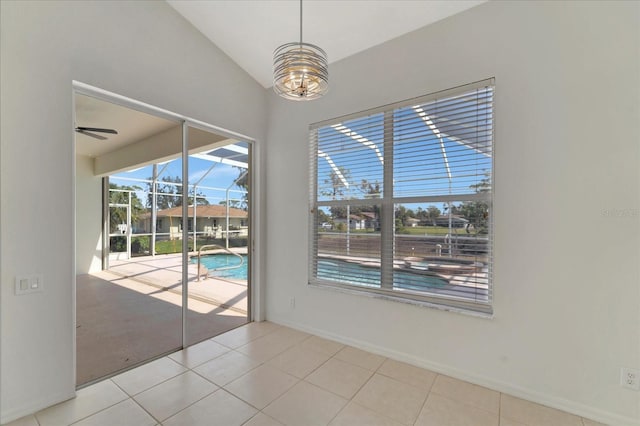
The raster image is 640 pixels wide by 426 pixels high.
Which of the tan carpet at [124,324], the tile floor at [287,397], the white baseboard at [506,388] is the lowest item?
the tile floor at [287,397]

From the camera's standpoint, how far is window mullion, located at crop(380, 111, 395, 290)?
283cm

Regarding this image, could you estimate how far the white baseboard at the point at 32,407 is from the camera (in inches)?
72.7

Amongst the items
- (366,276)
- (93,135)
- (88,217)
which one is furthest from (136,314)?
(366,276)

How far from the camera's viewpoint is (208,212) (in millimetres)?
3240

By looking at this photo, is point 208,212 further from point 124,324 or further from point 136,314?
point 124,324

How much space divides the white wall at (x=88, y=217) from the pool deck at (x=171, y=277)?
0.18 metres

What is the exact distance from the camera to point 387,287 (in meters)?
2.85

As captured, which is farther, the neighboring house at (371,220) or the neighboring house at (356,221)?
the neighboring house at (356,221)

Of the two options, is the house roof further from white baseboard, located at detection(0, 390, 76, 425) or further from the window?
white baseboard, located at detection(0, 390, 76, 425)

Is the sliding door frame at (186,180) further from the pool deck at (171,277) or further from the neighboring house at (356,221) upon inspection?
the neighboring house at (356,221)

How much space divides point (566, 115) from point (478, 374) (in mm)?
2113

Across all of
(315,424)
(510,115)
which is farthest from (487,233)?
(315,424)

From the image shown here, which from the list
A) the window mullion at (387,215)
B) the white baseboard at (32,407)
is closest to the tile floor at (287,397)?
the white baseboard at (32,407)

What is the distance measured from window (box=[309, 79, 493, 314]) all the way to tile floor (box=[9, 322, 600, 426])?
2.21ft
